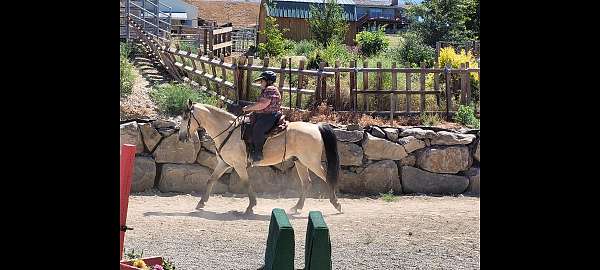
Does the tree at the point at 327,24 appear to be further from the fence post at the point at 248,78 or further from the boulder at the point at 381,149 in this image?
the boulder at the point at 381,149

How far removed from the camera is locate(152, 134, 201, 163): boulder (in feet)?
44.3

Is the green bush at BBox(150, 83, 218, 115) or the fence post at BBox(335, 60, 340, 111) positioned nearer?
the fence post at BBox(335, 60, 340, 111)

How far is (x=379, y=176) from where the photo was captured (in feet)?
45.0

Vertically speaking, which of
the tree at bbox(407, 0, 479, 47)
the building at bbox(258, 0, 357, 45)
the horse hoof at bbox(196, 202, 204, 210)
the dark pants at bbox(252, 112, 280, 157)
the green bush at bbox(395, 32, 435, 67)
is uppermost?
the building at bbox(258, 0, 357, 45)

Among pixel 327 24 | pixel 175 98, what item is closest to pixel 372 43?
pixel 327 24

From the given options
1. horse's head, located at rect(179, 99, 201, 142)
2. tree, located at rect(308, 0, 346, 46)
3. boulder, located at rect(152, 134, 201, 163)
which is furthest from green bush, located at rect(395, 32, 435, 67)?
horse's head, located at rect(179, 99, 201, 142)

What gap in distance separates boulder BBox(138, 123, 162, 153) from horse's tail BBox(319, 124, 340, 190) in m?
3.01

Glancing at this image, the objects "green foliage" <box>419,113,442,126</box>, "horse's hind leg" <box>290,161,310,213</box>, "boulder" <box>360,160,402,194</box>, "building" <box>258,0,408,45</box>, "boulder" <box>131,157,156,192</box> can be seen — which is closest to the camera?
"horse's hind leg" <box>290,161,310,213</box>

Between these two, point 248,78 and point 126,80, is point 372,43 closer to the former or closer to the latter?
point 126,80

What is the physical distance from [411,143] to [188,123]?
3795 mm

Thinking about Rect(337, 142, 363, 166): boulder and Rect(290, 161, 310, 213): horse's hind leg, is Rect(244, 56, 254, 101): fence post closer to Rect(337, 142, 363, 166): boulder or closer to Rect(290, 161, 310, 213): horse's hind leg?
Rect(337, 142, 363, 166): boulder

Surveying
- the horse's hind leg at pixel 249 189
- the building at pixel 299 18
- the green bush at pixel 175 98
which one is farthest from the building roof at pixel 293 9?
the horse's hind leg at pixel 249 189
